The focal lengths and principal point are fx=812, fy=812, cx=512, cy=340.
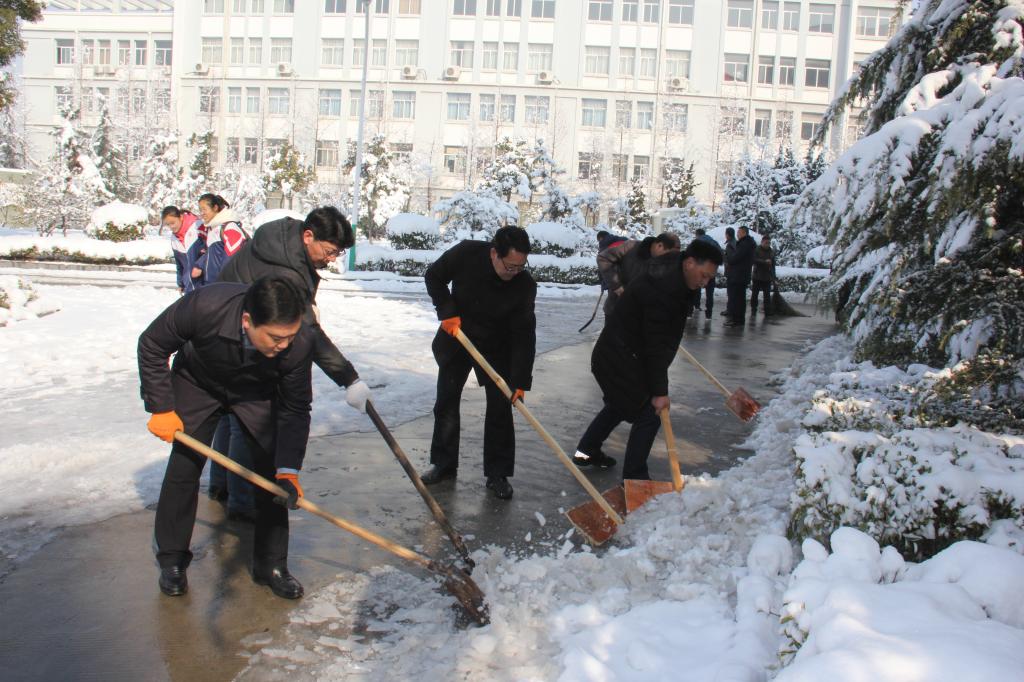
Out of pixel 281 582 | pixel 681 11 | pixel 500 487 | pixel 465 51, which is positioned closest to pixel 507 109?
pixel 465 51

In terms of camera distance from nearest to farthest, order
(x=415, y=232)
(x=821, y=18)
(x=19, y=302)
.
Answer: (x=19, y=302), (x=415, y=232), (x=821, y=18)

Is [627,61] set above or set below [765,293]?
above

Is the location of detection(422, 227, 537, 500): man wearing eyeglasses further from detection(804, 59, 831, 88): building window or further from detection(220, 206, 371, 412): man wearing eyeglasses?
detection(804, 59, 831, 88): building window

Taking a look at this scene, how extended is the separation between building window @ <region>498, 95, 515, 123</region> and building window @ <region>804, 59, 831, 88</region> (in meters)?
17.8

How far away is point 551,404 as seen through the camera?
7.71m

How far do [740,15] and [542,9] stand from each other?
11.9 meters

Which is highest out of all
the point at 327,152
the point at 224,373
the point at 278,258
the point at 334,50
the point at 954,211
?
the point at 334,50

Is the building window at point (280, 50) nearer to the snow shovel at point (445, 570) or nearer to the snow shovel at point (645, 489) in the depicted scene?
the snow shovel at point (645, 489)

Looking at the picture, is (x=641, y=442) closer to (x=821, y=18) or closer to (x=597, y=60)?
(x=597, y=60)

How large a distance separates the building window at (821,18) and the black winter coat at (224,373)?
5214 centimetres

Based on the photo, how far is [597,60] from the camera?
49062 mm

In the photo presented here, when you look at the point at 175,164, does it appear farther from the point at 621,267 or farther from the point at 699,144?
the point at 621,267

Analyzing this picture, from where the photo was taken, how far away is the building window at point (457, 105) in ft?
163

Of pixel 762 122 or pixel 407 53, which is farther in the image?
pixel 407 53
